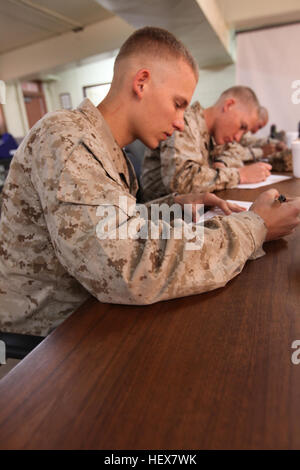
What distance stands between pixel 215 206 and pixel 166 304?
1.85 ft

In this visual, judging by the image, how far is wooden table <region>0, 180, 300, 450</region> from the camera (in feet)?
1.00

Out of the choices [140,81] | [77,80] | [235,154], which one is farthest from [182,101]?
[77,80]

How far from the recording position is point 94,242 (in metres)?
0.50

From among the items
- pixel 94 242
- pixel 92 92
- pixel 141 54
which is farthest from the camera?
pixel 92 92

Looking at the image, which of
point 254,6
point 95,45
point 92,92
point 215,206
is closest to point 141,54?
point 215,206

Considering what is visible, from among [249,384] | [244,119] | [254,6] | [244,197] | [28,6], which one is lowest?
[249,384]

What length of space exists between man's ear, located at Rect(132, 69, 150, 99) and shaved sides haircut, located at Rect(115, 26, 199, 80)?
76 mm

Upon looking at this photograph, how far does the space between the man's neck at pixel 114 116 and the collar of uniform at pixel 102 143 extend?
0.10 feet

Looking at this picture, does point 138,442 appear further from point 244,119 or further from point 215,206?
point 244,119

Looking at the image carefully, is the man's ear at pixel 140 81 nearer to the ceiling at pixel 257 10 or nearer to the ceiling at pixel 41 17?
the ceiling at pixel 257 10

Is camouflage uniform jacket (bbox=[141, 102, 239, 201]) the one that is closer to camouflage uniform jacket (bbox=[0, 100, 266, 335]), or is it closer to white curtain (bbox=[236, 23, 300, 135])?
camouflage uniform jacket (bbox=[0, 100, 266, 335])

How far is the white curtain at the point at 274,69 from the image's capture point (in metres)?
4.02

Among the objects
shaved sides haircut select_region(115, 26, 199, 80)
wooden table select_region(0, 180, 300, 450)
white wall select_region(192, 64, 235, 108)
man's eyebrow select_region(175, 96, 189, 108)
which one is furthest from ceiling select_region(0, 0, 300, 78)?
wooden table select_region(0, 180, 300, 450)

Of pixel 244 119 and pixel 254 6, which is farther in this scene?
pixel 254 6
